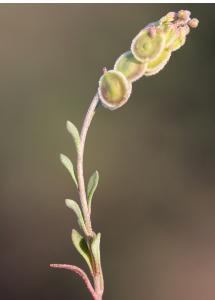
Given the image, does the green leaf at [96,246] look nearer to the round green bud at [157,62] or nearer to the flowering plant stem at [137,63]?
the flowering plant stem at [137,63]

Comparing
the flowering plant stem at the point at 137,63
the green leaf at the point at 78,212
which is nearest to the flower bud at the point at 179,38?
the flowering plant stem at the point at 137,63

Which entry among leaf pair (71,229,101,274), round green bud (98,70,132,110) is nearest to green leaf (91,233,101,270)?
leaf pair (71,229,101,274)

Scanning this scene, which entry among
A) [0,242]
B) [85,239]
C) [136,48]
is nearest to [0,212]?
[0,242]

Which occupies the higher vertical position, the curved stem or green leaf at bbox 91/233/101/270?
the curved stem

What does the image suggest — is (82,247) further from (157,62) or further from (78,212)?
(157,62)

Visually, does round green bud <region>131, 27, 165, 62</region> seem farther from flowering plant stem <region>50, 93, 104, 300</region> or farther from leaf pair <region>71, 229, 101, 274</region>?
leaf pair <region>71, 229, 101, 274</region>

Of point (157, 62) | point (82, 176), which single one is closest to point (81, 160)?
point (82, 176)

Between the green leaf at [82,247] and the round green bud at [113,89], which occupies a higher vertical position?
the round green bud at [113,89]
